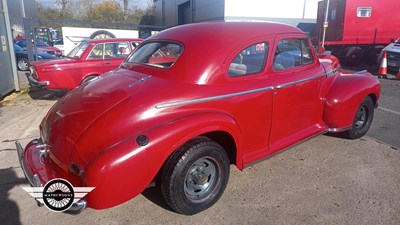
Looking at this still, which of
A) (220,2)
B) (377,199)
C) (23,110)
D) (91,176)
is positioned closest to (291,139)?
(377,199)

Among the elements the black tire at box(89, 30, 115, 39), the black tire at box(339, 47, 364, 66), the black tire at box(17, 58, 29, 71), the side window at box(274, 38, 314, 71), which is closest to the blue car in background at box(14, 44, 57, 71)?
the black tire at box(17, 58, 29, 71)

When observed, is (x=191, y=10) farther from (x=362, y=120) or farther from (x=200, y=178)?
(x=200, y=178)

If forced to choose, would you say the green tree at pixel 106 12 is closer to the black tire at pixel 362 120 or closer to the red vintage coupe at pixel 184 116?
the black tire at pixel 362 120

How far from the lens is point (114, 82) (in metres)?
3.14

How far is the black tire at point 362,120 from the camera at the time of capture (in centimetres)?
474

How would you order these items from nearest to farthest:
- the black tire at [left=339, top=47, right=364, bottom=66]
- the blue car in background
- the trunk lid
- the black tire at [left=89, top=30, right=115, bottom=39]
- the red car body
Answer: the trunk lid → the red car body → the blue car in background → the black tire at [left=339, top=47, right=364, bottom=66] → the black tire at [left=89, top=30, right=115, bottom=39]

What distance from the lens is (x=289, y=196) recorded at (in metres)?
3.31

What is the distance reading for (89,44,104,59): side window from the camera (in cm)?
→ 782

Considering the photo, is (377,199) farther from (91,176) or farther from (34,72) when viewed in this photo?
(34,72)

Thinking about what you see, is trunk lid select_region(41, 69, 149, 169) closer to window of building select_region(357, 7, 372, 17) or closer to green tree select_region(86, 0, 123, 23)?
window of building select_region(357, 7, 372, 17)

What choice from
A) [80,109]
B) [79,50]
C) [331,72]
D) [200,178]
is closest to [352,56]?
[331,72]

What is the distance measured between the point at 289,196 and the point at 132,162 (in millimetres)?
1861

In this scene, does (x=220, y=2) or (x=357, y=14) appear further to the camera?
(x=220, y=2)

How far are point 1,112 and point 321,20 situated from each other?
1547 cm
